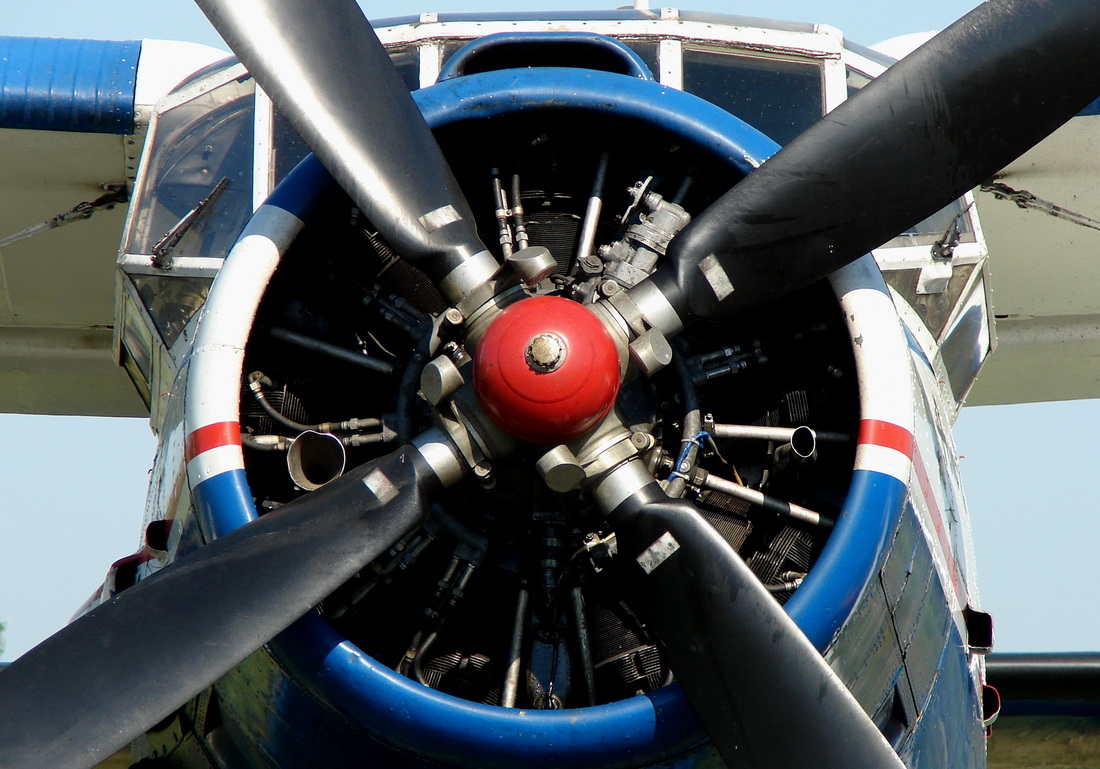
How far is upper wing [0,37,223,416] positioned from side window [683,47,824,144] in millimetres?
2862

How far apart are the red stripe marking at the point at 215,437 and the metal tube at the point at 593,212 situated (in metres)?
1.26

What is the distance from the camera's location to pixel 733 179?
16.4 ft

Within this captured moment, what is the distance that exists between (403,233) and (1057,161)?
4.77m

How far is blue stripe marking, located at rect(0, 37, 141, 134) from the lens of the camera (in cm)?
772

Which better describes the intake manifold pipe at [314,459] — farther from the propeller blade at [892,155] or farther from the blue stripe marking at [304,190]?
the propeller blade at [892,155]

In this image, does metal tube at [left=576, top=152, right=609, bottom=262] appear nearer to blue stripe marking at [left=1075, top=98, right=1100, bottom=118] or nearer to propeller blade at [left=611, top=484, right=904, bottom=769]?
propeller blade at [left=611, top=484, right=904, bottom=769]

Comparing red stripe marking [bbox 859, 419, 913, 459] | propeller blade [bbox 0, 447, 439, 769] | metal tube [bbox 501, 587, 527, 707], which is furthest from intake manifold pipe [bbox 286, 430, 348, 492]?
red stripe marking [bbox 859, 419, 913, 459]

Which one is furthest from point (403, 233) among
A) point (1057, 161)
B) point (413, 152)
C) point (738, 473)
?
point (1057, 161)

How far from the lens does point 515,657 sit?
4574mm

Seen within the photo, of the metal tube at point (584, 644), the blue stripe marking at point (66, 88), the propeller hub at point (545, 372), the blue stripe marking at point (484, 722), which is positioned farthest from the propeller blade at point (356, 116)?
the blue stripe marking at point (66, 88)

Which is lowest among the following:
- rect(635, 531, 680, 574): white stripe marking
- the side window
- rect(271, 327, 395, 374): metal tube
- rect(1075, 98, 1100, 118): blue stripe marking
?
rect(635, 531, 680, 574): white stripe marking

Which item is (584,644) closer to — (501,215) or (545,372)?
(545,372)

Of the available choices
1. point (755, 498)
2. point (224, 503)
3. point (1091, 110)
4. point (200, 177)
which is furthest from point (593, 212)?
point (1091, 110)

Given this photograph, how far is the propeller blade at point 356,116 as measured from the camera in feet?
15.4
